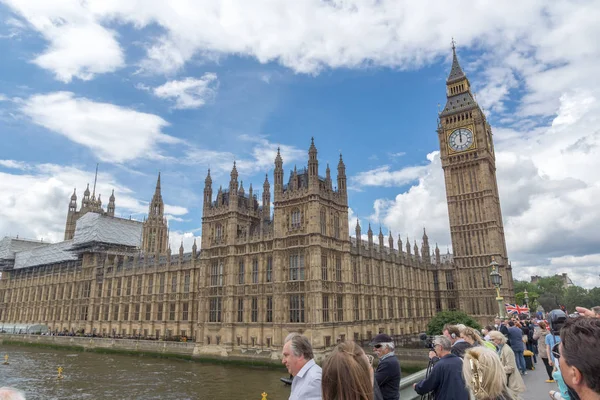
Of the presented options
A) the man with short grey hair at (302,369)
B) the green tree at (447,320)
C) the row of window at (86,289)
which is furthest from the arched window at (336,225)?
the man with short grey hair at (302,369)

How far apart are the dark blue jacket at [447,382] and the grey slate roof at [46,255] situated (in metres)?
86.2

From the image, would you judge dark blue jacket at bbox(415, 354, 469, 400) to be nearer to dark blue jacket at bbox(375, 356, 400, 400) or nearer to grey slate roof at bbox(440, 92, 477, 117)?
dark blue jacket at bbox(375, 356, 400, 400)

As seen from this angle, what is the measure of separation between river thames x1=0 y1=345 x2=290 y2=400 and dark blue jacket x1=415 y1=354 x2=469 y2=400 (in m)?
26.5

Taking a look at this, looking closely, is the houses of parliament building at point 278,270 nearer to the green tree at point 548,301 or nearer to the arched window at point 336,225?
the arched window at point 336,225

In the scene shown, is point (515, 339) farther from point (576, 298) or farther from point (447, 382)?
A: point (576, 298)

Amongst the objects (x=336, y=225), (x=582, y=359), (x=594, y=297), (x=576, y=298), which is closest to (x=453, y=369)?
(x=582, y=359)

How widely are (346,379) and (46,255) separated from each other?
4038 inches

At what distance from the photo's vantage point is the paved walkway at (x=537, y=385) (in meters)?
11.9

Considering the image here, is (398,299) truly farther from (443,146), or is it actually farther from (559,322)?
(559,322)

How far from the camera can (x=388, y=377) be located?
6.55 meters

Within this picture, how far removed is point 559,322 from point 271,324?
37.4 metres

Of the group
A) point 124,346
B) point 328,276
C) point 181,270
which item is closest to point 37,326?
point 124,346

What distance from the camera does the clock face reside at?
7025 cm

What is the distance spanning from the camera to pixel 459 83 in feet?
Result: 249
